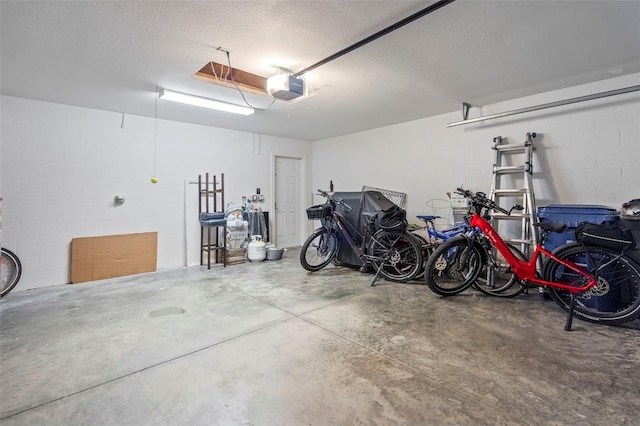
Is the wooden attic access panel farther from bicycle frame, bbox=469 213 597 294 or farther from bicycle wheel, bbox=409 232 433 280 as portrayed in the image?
bicycle frame, bbox=469 213 597 294

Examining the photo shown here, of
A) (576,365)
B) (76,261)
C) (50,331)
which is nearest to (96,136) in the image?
(76,261)

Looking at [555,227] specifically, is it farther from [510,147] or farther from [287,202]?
[287,202]

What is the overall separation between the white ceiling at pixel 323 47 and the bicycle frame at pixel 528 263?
5.22 ft

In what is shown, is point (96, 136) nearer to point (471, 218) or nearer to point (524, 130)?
point (471, 218)

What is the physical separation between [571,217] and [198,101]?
171 inches

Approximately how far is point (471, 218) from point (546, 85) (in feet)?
6.01

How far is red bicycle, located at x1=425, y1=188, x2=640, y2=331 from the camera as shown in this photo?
254 cm

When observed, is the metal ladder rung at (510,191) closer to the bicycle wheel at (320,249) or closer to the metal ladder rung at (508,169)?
the metal ladder rung at (508,169)

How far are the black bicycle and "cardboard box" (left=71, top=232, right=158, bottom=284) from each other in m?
2.40

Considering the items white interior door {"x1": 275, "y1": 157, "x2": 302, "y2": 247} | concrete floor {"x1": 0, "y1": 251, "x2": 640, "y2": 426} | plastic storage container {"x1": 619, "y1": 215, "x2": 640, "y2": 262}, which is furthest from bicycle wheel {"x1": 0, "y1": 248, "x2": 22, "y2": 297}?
plastic storage container {"x1": 619, "y1": 215, "x2": 640, "y2": 262}

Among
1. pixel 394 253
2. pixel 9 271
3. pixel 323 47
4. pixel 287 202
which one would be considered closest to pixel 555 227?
pixel 394 253

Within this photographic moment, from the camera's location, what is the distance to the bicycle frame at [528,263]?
261cm

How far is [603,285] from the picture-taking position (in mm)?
2639

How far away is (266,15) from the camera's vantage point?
6.82ft
